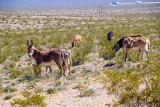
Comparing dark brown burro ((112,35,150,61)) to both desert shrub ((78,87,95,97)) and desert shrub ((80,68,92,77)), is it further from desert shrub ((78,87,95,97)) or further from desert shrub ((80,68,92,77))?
desert shrub ((78,87,95,97))

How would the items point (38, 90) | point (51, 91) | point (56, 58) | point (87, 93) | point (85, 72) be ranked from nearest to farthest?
point (87, 93)
point (51, 91)
point (38, 90)
point (56, 58)
point (85, 72)

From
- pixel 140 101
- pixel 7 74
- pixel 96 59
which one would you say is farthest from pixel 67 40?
pixel 140 101

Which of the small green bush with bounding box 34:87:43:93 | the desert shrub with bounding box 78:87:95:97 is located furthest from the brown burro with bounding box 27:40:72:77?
the desert shrub with bounding box 78:87:95:97

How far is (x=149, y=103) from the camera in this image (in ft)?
22.6

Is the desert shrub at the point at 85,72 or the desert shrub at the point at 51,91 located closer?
the desert shrub at the point at 51,91

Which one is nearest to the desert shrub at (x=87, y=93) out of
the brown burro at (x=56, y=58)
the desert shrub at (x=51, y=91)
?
the desert shrub at (x=51, y=91)

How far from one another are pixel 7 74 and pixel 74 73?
10.0ft

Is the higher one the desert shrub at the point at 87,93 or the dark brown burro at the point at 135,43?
the dark brown burro at the point at 135,43

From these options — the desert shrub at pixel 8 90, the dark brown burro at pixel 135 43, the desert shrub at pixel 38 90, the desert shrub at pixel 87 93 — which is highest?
the dark brown burro at pixel 135 43

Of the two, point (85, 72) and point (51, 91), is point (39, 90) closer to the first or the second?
point (51, 91)

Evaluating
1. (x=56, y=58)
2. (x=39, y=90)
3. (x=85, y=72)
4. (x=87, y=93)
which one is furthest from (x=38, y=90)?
(x=85, y=72)

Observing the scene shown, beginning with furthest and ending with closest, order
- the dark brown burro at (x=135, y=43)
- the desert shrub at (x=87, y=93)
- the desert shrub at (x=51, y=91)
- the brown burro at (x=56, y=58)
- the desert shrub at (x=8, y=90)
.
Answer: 1. the dark brown burro at (x=135, y=43)
2. the brown burro at (x=56, y=58)
3. the desert shrub at (x=8, y=90)
4. the desert shrub at (x=51, y=91)
5. the desert shrub at (x=87, y=93)

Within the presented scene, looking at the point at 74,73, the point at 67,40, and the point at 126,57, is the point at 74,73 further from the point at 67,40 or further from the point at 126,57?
the point at 67,40

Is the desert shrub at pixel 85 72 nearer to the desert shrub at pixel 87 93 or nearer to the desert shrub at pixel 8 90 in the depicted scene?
the desert shrub at pixel 87 93
